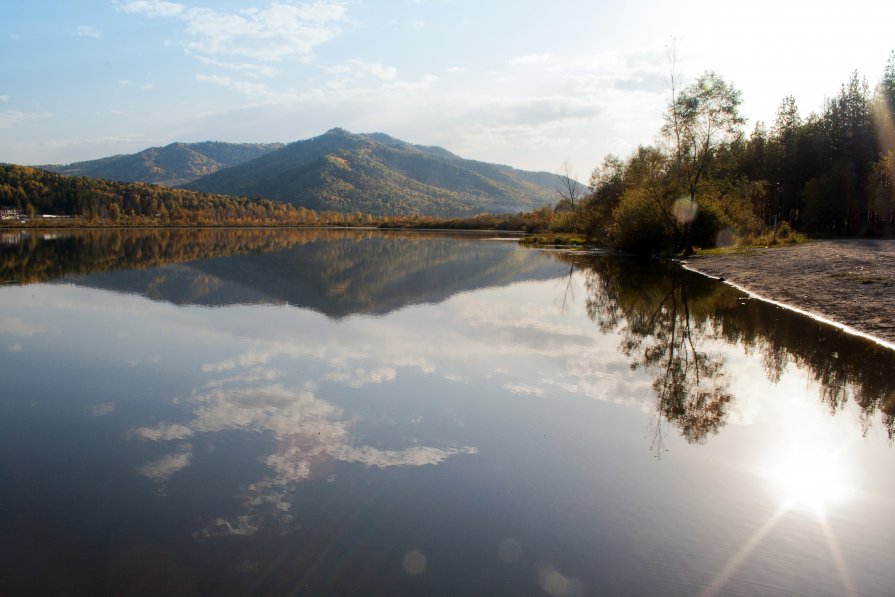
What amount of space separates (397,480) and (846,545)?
488 centimetres

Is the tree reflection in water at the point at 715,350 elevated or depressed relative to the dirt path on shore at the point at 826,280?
depressed

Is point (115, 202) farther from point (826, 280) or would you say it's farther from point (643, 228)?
point (826, 280)

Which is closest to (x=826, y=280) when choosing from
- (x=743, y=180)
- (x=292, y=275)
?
(x=292, y=275)

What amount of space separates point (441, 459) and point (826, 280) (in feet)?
78.4

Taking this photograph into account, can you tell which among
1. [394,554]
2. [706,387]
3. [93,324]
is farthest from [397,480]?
[93,324]

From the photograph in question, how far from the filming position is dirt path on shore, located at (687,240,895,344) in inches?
750

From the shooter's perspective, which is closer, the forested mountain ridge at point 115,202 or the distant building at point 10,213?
the distant building at point 10,213

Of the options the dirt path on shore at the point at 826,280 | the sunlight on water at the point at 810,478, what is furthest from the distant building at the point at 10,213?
the sunlight on water at the point at 810,478

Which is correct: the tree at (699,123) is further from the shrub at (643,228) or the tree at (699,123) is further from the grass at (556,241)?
the grass at (556,241)

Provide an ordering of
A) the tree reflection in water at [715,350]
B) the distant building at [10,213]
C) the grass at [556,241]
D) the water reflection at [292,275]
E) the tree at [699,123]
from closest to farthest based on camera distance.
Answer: the tree reflection in water at [715,350] < the water reflection at [292,275] < the tree at [699,123] < the grass at [556,241] < the distant building at [10,213]

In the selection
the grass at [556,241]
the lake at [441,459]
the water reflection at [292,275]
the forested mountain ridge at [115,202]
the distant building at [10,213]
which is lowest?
the lake at [441,459]

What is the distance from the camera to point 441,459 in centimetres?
835

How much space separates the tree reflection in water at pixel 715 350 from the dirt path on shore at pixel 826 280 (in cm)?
104

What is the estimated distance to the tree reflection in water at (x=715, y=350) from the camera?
11.0 metres
